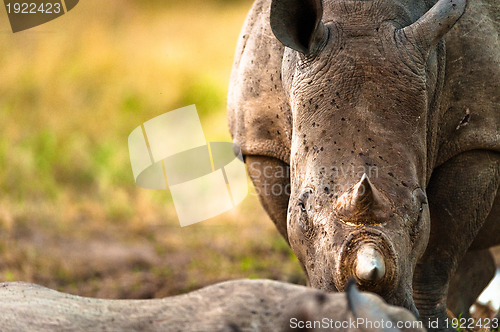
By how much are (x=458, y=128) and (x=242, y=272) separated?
11.5ft

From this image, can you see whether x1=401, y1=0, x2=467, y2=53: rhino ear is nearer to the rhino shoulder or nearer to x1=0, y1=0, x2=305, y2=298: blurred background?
the rhino shoulder

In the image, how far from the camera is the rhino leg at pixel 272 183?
517 centimetres

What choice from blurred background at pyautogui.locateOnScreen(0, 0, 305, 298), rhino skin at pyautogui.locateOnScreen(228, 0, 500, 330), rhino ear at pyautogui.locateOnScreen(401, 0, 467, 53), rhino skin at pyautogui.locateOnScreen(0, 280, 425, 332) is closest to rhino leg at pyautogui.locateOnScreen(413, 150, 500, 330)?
rhino skin at pyautogui.locateOnScreen(228, 0, 500, 330)

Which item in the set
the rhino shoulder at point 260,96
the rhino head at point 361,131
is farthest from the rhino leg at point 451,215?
the rhino shoulder at point 260,96

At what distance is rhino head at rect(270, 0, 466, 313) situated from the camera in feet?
12.4

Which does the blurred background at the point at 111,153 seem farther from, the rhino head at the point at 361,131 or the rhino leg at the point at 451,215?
the rhino head at the point at 361,131

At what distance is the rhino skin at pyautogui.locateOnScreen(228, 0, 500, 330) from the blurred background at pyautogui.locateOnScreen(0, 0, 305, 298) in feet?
8.48

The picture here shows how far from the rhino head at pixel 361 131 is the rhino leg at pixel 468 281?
2010 millimetres

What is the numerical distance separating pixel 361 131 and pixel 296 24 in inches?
26.5

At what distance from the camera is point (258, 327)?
108 inches

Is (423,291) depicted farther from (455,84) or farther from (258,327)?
(258,327)

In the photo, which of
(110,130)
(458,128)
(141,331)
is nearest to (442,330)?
(458,128)

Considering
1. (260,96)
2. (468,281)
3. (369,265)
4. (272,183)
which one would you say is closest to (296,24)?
(260,96)

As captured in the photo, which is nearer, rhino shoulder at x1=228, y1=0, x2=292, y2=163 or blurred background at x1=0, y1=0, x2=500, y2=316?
rhino shoulder at x1=228, y1=0, x2=292, y2=163
